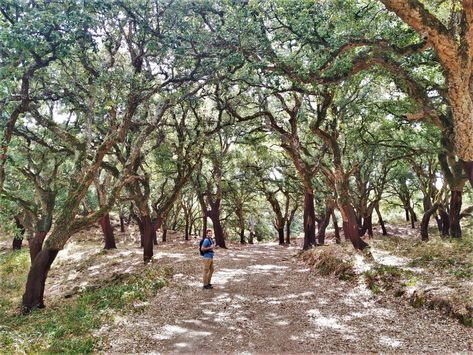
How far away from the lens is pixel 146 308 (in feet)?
32.6

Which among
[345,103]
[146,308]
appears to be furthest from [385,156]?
[146,308]

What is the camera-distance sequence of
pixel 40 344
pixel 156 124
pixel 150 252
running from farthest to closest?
pixel 150 252
pixel 156 124
pixel 40 344

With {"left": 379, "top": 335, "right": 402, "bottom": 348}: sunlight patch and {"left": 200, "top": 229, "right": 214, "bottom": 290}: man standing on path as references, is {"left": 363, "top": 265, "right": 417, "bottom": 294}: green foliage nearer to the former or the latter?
{"left": 379, "top": 335, "right": 402, "bottom": 348}: sunlight patch

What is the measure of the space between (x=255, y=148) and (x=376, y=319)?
15740 millimetres

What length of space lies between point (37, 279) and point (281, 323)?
8.32 m

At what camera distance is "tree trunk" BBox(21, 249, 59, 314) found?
448 inches

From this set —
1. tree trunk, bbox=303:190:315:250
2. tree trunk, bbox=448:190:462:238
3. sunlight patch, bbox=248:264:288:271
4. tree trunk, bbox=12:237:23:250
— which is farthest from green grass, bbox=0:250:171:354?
tree trunk, bbox=448:190:462:238

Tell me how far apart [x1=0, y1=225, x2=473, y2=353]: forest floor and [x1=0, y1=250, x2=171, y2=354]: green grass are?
0.25m

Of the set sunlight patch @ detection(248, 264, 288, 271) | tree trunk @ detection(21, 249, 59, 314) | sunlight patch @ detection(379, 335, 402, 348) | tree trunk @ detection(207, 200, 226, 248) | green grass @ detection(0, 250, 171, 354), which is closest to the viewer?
sunlight patch @ detection(379, 335, 402, 348)

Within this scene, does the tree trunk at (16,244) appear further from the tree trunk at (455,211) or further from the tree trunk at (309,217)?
the tree trunk at (455,211)

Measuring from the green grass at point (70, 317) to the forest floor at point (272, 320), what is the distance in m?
0.25

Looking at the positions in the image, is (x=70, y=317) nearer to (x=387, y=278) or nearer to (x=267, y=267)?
(x=387, y=278)

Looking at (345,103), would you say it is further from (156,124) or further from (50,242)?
(50,242)

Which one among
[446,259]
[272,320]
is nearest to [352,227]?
[446,259]
